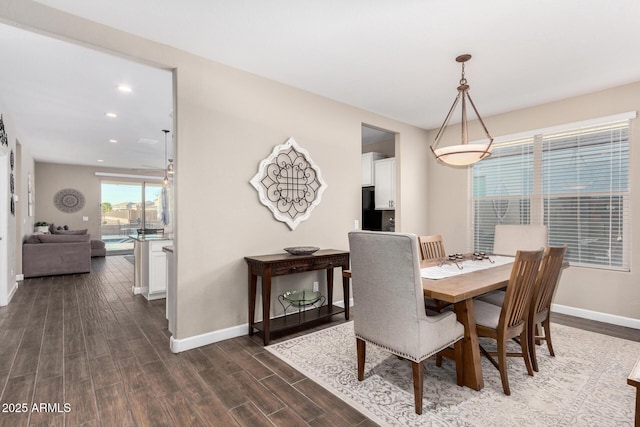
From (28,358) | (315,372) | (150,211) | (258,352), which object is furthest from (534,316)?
(150,211)

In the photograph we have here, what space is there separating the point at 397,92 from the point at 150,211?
9.45 m

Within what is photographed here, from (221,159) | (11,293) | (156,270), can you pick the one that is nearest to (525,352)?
(221,159)

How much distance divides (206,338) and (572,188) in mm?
4441

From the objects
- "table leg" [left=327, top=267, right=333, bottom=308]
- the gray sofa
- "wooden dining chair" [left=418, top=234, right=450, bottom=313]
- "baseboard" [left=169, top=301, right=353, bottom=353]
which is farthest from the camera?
the gray sofa

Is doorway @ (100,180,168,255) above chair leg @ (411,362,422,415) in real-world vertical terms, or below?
above

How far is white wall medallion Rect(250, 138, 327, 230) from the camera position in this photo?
132 inches

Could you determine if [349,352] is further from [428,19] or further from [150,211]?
[150,211]

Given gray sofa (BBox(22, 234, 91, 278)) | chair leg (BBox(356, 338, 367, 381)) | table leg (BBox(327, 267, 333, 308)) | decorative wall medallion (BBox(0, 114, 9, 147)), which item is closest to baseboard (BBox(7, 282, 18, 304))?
gray sofa (BBox(22, 234, 91, 278))

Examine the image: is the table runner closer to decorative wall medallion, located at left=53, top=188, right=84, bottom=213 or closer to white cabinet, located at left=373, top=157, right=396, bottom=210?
white cabinet, located at left=373, top=157, right=396, bottom=210

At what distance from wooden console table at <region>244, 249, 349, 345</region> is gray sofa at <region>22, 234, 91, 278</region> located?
17.0ft

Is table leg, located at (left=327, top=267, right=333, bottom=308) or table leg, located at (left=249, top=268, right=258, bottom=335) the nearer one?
table leg, located at (left=249, top=268, right=258, bottom=335)

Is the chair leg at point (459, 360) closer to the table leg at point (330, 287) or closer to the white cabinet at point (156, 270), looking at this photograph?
the table leg at point (330, 287)

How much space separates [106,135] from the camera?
18.9 feet

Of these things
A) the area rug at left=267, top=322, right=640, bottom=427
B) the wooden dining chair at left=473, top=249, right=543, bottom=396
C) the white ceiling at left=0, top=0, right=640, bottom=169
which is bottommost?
the area rug at left=267, top=322, right=640, bottom=427
